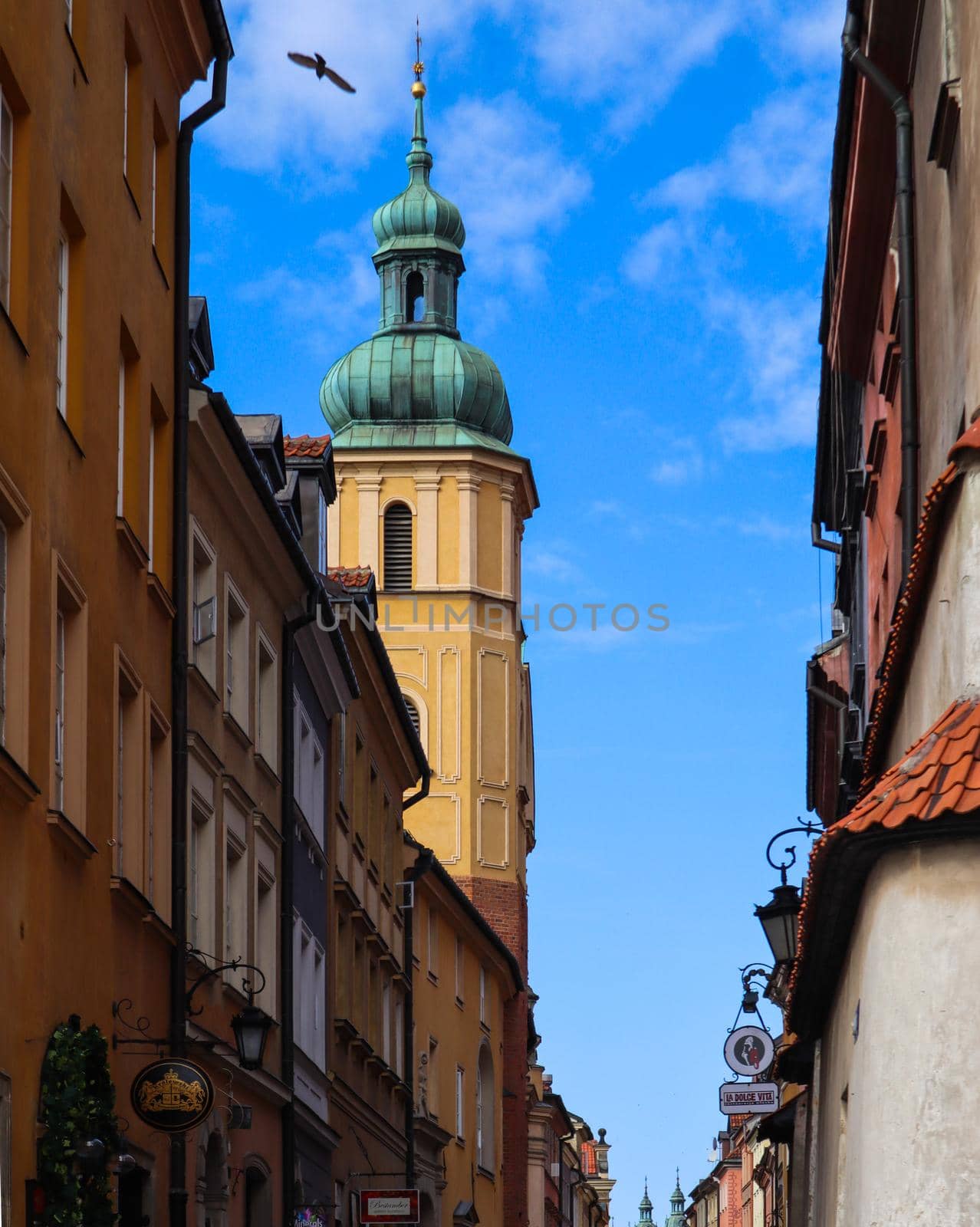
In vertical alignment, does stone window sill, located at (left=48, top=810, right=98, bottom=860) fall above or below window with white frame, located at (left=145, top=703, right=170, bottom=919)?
below

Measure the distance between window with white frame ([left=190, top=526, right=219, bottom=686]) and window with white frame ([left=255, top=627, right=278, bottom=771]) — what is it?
249 centimetres

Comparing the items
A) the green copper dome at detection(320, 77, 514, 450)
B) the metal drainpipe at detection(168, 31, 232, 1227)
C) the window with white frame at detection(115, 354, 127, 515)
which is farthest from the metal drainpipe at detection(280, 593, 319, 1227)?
the green copper dome at detection(320, 77, 514, 450)

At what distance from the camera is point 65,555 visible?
14.7 metres

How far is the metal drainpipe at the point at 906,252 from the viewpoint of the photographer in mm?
15750

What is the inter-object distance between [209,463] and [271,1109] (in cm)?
719

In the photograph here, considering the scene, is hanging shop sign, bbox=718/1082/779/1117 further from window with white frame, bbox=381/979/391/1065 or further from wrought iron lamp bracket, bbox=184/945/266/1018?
window with white frame, bbox=381/979/391/1065

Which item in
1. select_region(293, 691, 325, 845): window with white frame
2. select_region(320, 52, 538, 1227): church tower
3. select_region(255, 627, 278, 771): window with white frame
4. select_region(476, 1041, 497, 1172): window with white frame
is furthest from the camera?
select_region(320, 52, 538, 1227): church tower

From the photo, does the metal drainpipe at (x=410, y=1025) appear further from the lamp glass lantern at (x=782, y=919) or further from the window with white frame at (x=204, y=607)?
the lamp glass lantern at (x=782, y=919)

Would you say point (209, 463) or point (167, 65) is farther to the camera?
point (209, 463)

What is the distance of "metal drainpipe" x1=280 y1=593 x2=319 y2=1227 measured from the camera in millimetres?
24859

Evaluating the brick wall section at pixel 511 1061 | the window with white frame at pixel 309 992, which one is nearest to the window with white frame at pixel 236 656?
the window with white frame at pixel 309 992

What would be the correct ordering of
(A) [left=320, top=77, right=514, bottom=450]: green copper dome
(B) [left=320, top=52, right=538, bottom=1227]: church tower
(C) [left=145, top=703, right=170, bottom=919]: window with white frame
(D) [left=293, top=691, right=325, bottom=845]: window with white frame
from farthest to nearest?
(A) [left=320, top=77, right=514, bottom=450]: green copper dome → (B) [left=320, top=52, right=538, bottom=1227]: church tower → (D) [left=293, top=691, right=325, bottom=845]: window with white frame → (C) [left=145, top=703, right=170, bottom=919]: window with white frame

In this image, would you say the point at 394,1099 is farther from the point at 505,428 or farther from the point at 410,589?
the point at 505,428

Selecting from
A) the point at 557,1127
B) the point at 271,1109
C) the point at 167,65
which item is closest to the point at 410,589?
the point at 557,1127
